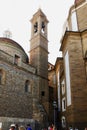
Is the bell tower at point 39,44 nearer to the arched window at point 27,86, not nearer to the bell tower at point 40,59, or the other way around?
the bell tower at point 40,59

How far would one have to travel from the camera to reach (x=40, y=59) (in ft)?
81.2

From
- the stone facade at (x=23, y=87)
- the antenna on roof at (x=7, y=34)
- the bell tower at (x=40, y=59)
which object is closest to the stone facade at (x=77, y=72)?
the stone facade at (x=23, y=87)

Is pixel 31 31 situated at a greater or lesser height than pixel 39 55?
greater

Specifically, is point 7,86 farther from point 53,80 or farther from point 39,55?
point 53,80

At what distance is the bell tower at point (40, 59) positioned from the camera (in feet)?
71.3

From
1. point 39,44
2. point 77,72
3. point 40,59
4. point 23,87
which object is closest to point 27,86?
point 23,87

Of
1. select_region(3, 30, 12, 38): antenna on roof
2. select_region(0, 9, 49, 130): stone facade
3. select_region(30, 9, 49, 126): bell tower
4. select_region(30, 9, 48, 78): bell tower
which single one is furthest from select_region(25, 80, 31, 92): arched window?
select_region(3, 30, 12, 38): antenna on roof

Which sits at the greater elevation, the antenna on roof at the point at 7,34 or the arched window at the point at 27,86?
the antenna on roof at the point at 7,34

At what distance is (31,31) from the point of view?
28.2m

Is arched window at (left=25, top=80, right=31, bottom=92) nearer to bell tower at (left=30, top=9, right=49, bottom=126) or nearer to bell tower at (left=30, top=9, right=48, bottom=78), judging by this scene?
bell tower at (left=30, top=9, right=49, bottom=126)

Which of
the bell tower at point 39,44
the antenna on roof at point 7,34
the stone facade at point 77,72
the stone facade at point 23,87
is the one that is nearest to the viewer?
the stone facade at point 77,72

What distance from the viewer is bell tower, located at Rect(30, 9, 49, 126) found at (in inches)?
856

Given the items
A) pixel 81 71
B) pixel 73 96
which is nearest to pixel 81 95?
pixel 73 96

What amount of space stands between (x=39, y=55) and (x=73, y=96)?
1154 centimetres
